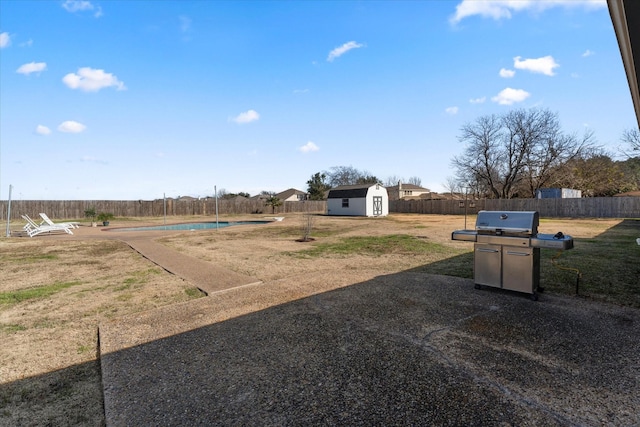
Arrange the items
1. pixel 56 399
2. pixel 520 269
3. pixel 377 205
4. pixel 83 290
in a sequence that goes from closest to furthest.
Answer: pixel 56 399 → pixel 520 269 → pixel 83 290 → pixel 377 205

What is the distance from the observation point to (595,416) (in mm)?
2188

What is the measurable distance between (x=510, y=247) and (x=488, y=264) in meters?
0.45

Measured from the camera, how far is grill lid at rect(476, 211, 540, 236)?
4.62 m

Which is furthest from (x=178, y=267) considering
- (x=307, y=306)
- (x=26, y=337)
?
(x=307, y=306)

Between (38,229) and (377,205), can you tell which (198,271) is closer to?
(38,229)

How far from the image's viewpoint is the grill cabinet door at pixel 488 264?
4.96m

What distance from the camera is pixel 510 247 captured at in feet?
15.7

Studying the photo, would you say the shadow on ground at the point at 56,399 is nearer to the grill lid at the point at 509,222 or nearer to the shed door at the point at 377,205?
the grill lid at the point at 509,222

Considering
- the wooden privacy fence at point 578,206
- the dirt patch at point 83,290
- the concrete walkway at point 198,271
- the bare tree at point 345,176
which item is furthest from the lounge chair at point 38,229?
the bare tree at point 345,176

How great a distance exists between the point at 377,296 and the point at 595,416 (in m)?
2.95

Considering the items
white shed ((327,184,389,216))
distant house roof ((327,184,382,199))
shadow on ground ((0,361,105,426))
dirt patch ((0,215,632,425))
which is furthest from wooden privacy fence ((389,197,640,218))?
shadow on ground ((0,361,105,426))

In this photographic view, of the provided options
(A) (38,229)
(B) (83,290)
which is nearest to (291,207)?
(A) (38,229)

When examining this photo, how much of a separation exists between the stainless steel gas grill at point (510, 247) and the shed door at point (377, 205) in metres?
28.7

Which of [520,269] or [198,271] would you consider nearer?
[520,269]
